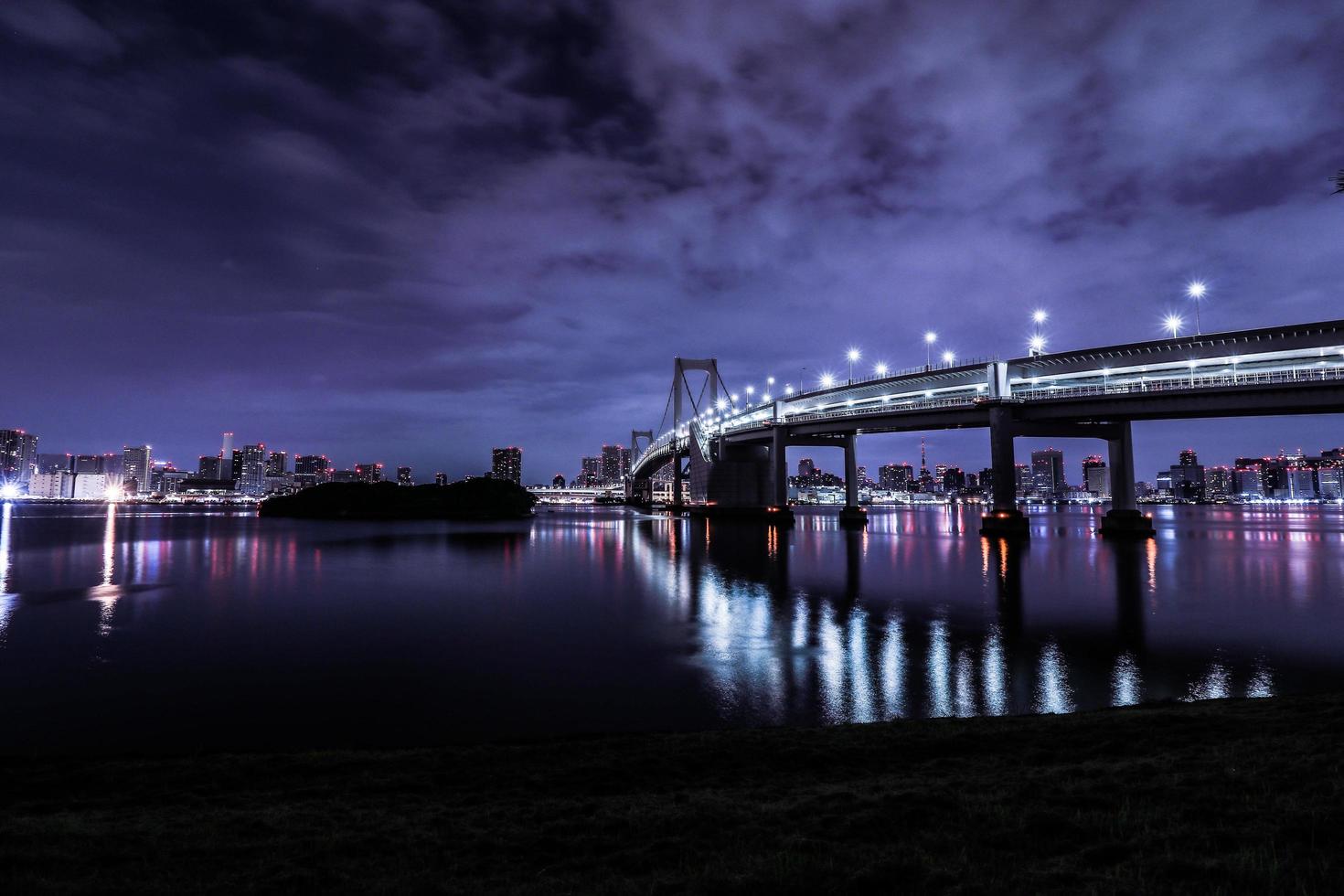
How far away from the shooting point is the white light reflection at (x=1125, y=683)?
44.4 ft

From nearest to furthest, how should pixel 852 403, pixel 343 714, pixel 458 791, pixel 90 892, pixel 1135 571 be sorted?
pixel 90 892
pixel 458 791
pixel 343 714
pixel 1135 571
pixel 852 403

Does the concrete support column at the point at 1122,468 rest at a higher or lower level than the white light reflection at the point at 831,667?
higher

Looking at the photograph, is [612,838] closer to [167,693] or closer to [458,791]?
[458,791]

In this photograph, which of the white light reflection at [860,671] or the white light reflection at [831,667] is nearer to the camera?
the white light reflection at [860,671]

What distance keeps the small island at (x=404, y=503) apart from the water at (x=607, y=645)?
76462mm

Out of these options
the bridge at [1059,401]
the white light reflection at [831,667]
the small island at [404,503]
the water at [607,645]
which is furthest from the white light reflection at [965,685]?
the small island at [404,503]

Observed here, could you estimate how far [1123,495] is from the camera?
66750 mm

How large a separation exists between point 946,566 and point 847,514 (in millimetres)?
51316

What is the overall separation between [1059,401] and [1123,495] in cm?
1626

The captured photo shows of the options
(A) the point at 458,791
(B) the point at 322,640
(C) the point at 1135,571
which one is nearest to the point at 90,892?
(A) the point at 458,791

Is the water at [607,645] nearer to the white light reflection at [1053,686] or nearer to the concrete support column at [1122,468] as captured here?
the white light reflection at [1053,686]

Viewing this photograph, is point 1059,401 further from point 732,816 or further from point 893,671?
point 732,816

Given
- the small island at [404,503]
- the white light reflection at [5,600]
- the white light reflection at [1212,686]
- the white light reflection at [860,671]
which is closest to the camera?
the white light reflection at [860,671]

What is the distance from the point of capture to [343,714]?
519 inches
